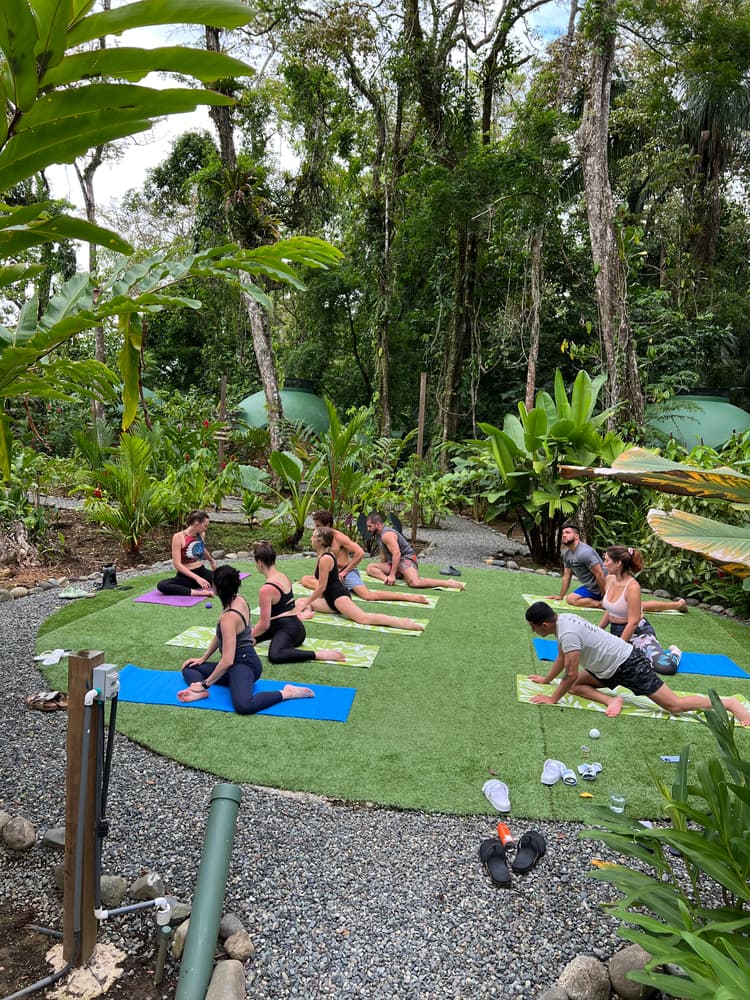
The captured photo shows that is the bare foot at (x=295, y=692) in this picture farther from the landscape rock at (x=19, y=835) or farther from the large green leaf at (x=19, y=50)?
the large green leaf at (x=19, y=50)

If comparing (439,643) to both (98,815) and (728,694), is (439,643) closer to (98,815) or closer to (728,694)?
(728,694)

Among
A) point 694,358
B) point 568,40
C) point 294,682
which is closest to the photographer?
point 294,682

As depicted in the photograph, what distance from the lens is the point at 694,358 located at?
45.0ft

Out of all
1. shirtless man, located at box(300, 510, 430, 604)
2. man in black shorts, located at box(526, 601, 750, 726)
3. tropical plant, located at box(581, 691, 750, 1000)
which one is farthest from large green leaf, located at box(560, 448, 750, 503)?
shirtless man, located at box(300, 510, 430, 604)

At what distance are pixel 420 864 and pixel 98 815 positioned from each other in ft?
3.95

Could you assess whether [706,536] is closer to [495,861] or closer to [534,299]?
[495,861]

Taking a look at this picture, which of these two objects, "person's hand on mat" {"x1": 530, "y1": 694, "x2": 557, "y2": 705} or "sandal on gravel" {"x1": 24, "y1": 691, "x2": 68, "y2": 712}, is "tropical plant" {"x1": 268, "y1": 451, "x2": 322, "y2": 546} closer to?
"sandal on gravel" {"x1": 24, "y1": 691, "x2": 68, "y2": 712}

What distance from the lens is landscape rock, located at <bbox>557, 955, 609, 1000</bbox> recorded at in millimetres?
1842

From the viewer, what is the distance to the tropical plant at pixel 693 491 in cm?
99

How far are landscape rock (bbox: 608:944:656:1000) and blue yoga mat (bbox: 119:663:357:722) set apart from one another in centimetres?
196

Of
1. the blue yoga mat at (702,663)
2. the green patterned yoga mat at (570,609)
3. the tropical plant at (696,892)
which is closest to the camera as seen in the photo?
the tropical plant at (696,892)

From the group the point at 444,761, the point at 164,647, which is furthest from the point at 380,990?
the point at 164,647

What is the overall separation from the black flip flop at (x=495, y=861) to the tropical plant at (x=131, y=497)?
18.8 ft

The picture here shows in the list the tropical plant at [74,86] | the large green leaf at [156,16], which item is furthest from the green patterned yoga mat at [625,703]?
the large green leaf at [156,16]
